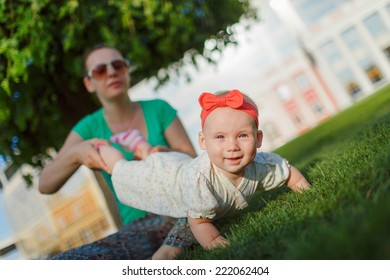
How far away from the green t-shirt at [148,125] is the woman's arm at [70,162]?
11 cm

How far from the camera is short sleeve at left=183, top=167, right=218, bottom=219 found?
1904 mm

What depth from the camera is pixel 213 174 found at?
201 cm

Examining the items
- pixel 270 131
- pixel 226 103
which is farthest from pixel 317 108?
pixel 226 103

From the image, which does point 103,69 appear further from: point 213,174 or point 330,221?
point 330,221

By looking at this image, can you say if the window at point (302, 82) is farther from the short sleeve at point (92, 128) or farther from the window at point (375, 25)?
the short sleeve at point (92, 128)

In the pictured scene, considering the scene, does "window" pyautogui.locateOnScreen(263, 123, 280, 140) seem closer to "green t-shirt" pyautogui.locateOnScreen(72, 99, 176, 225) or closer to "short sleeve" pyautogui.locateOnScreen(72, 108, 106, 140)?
"green t-shirt" pyautogui.locateOnScreen(72, 99, 176, 225)

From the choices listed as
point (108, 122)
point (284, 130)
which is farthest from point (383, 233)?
point (284, 130)

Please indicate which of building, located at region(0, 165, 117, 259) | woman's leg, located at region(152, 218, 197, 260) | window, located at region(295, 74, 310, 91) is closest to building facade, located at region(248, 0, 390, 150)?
window, located at region(295, 74, 310, 91)

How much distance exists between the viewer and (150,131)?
3.10m

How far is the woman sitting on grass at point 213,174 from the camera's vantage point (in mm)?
1859

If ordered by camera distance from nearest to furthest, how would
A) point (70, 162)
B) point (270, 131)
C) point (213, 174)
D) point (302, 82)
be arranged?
1. point (213, 174)
2. point (70, 162)
3. point (302, 82)
4. point (270, 131)

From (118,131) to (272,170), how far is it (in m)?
1.41
